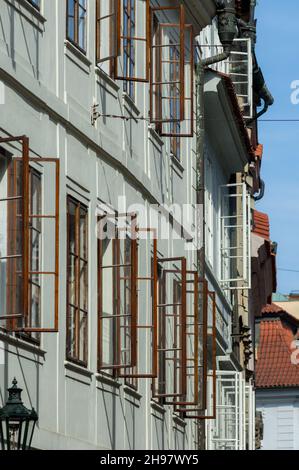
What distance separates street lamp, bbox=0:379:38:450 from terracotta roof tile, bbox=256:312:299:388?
170 feet

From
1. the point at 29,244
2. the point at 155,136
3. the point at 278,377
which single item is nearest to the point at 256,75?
the point at 155,136

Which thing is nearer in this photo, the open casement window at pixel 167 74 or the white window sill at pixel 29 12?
the white window sill at pixel 29 12

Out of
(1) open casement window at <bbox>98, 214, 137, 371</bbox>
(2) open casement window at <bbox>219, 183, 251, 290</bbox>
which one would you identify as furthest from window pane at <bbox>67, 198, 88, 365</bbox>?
(2) open casement window at <bbox>219, 183, 251, 290</bbox>

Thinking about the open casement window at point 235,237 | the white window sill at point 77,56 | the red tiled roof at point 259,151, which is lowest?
the open casement window at point 235,237

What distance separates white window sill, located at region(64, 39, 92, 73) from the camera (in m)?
17.9

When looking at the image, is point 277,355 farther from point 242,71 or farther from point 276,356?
point 242,71

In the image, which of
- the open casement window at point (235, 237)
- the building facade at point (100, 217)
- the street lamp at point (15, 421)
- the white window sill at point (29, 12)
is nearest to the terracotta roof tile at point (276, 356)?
the open casement window at point (235, 237)

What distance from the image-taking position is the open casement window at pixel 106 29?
61.6 ft

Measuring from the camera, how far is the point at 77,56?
60.0 feet

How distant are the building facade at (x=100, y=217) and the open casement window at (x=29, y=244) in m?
0.02

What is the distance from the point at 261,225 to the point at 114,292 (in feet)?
69.8

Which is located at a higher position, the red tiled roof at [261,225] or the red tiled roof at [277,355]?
the red tiled roof at [261,225]

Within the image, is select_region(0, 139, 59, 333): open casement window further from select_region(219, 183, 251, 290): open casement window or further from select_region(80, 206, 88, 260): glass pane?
select_region(219, 183, 251, 290): open casement window

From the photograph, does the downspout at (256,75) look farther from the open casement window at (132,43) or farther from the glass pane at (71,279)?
the glass pane at (71,279)
